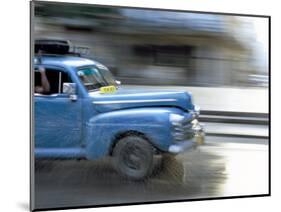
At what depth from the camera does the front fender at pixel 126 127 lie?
4027 millimetres

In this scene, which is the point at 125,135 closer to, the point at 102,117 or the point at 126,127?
the point at 126,127

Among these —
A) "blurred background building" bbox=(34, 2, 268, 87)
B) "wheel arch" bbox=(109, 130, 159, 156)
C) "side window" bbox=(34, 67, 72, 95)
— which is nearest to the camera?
"side window" bbox=(34, 67, 72, 95)

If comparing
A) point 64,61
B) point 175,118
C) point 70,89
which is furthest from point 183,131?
point 64,61

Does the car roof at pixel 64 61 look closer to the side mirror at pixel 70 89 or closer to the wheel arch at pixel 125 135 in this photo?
the side mirror at pixel 70 89

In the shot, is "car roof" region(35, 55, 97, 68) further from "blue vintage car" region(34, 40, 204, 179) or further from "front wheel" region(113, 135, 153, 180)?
"front wheel" region(113, 135, 153, 180)

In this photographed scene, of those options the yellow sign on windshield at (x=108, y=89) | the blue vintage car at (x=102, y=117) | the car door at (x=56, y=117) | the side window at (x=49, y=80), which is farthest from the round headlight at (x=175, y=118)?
the side window at (x=49, y=80)

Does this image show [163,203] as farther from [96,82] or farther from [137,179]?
[96,82]

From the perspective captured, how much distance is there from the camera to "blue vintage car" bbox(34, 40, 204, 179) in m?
3.89

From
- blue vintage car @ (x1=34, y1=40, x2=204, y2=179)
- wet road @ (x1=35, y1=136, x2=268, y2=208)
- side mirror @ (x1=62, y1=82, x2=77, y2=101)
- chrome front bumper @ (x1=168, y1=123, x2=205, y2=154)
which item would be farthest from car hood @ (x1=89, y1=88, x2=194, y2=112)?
wet road @ (x1=35, y1=136, x2=268, y2=208)

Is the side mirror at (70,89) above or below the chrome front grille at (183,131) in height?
above

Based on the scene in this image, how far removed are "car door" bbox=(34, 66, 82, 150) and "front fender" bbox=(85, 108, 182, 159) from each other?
13cm

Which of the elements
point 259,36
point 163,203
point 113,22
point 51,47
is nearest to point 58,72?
point 51,47

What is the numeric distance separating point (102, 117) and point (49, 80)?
1.76ft

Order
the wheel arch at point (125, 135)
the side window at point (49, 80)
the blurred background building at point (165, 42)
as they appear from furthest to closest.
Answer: the wheel arch at point (125, 135) → the blurred background building at point (165, 42) → the side window at point (49, 80)
